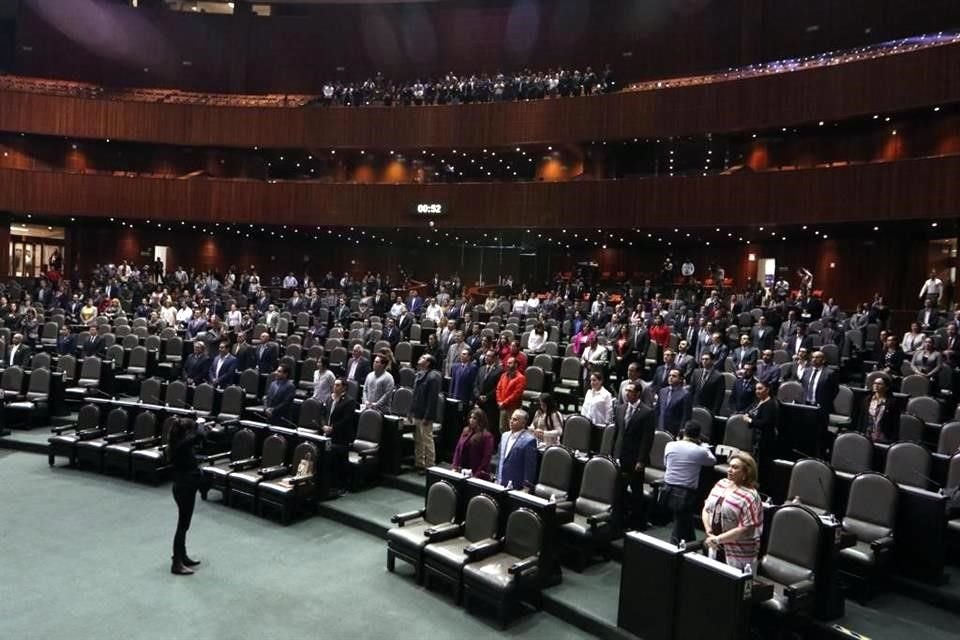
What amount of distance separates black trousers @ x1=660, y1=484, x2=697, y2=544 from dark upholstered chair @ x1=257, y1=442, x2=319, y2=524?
3919mm

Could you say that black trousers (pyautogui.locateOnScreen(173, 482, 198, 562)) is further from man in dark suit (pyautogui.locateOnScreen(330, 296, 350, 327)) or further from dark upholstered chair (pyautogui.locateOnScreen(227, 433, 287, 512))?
man in dark suit (pyautogui.locateOnScreen(330, 296, 350, 327))

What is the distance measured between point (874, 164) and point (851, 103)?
1.62m

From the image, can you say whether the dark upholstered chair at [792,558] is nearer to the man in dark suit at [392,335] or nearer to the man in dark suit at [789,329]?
the man in dark suit at [789,329]

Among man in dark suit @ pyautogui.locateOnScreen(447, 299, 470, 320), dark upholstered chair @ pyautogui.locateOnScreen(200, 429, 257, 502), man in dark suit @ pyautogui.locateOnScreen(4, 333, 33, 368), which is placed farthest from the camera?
man in dark suit @ pyautogui.locateOnScreen(447, 299, 470, 320)

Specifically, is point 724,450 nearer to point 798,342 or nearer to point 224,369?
point 798,342

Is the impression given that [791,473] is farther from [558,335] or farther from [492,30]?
[492,30]

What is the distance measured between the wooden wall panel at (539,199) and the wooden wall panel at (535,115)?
1.40 m

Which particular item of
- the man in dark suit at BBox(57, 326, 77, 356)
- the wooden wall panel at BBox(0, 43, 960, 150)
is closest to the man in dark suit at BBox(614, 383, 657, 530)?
the man in dark suit at BBox(57, 326, 77, 356)

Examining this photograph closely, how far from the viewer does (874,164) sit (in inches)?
656

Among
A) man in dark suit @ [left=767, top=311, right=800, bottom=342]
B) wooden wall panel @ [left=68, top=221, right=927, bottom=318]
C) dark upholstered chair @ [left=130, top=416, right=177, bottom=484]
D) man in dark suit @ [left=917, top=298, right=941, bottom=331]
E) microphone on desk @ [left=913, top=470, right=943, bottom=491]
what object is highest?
wooden wall panel @ [left=68, top=221, right=927, bottom=318]

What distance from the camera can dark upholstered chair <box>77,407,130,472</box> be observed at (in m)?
9.35

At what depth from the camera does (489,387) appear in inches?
363

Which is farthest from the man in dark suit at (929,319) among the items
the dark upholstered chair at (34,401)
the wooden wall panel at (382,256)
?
the dark upholstered chair at (34,401)

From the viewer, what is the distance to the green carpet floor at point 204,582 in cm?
549
